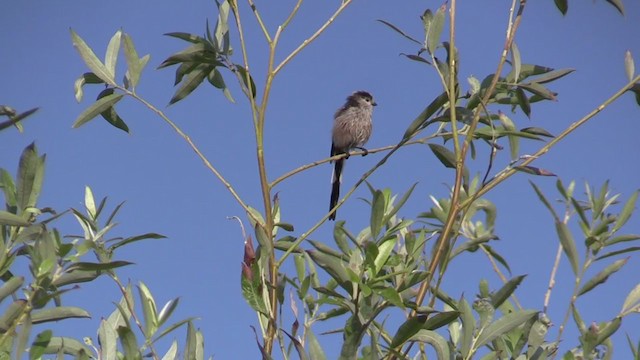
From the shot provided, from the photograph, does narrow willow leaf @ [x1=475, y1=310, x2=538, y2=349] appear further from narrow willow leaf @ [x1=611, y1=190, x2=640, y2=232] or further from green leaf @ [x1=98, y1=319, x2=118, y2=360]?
green leaf @ [x1=98, y1=319, x2=118, y2=360]

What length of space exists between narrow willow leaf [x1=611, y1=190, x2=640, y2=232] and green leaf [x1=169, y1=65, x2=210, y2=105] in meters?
1.33

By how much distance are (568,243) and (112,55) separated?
1.45 metres

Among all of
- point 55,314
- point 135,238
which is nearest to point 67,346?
point 55,314

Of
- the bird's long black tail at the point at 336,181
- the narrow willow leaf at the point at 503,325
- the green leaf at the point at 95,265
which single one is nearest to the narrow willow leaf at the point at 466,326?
the narrow willow leaf at the point at 503,325

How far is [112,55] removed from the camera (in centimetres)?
246

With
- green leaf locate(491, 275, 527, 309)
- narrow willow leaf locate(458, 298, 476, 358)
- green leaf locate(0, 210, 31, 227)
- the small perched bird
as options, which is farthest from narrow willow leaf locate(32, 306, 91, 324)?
the small perched bird

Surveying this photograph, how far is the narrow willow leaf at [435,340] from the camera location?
190cm

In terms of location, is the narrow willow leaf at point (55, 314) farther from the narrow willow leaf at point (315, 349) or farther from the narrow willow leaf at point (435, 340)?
the narrow willow leaf at point (435, 340)

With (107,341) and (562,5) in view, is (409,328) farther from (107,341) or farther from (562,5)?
(562,5)

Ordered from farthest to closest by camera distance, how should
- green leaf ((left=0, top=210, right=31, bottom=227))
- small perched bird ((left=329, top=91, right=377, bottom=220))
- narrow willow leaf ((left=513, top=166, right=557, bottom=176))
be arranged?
small perched bird ((left=329, top=91, right=377, bottom=220)) < narrow willow leaf ((left=513, top=166, right=557, bottom=176)) < green leaf ((left=0, top=210, right=31, bottom=227))

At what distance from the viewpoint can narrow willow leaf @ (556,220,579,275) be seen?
7.16 feet

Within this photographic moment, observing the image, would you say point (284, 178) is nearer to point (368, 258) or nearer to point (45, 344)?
point (368, 258)

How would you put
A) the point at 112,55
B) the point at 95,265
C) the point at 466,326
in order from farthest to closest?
the point at 112,55, the point at 466,326, the point at 95,265

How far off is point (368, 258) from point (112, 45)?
44.6 inches
